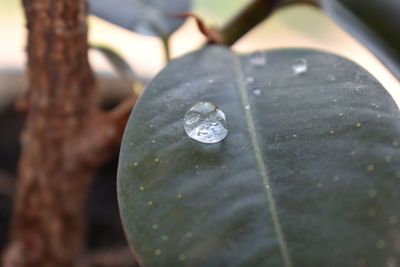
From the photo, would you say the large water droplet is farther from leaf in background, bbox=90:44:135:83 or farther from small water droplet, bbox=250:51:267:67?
leaf in background, bbox=90:44:135:83

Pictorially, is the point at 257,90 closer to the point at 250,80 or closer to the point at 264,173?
the point at 250,80

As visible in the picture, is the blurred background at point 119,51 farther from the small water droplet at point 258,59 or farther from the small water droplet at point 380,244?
the small water droplet at point 380,244

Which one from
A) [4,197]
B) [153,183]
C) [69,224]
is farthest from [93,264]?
[153,183]

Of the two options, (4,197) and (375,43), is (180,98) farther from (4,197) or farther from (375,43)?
(4,197)

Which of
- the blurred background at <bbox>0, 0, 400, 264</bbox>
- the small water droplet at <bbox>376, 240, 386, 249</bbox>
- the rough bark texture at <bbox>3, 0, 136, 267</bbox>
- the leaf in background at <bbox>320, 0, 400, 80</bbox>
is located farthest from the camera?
the blurred background at <bbox>0, 0, 400, 264</bbox>

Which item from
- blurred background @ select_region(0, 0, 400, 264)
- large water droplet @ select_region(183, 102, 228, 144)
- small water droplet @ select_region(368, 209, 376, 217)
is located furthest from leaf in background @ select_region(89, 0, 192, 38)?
small water droplet @ select_region(368, 209, 376, 217)

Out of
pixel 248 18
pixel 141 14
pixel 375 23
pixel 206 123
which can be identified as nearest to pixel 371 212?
pixel 206 123
